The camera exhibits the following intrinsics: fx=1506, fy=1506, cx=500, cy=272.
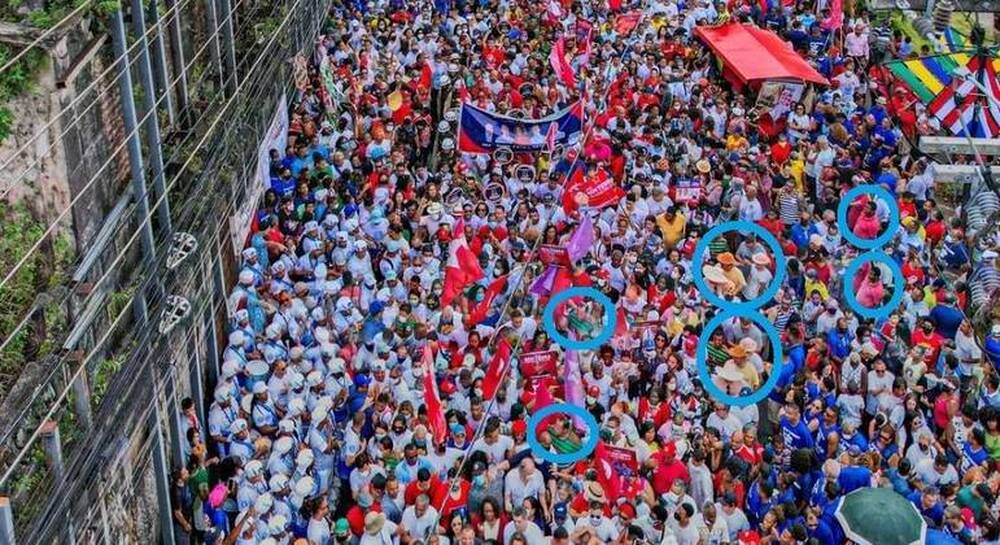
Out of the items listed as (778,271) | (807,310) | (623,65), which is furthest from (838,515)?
(623,65)

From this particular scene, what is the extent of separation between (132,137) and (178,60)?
2.27 m

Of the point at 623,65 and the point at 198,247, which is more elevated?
the point at 198,247

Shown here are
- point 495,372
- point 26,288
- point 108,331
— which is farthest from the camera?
point 495,372

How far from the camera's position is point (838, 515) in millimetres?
11906

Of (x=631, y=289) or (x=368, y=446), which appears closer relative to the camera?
(x=368, y=446)

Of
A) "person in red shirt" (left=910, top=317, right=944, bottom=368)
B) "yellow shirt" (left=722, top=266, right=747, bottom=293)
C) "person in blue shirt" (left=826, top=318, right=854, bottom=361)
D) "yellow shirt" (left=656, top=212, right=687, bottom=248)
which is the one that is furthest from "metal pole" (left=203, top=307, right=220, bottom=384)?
"person in red shirt" (left=910, top=317, right=944, bottom=368)

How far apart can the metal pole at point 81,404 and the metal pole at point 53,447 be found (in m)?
0.56

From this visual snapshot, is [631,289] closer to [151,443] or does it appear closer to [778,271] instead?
[778,271]

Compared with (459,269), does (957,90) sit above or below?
above

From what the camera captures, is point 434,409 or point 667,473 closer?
point 667,473

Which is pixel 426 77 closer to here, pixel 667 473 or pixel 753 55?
pixel 753 55

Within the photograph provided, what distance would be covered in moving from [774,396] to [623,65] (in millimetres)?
7867

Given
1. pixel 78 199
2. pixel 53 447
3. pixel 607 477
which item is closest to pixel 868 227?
pixel 607 477

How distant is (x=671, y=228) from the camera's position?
1681 centimetres
